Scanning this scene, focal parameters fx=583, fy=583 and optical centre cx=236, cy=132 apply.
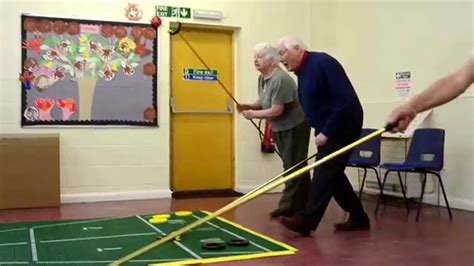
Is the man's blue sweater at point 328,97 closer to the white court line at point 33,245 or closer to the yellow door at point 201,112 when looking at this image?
the white court line at point 33,245

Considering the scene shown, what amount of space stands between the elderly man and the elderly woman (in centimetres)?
45

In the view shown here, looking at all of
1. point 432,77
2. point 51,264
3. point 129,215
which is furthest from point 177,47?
point 51,264

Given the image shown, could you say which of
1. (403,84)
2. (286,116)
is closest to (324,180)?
(286,116)

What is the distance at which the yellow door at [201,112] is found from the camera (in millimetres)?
6781

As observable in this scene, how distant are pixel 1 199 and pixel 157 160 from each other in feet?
5.59

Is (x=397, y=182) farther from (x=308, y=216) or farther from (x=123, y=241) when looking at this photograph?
(x=123, y=241)

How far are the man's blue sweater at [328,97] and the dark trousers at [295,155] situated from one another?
53cm

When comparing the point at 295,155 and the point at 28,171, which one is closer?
the point at 295,155

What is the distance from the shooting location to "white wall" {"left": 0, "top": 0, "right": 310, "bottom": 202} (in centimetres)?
593

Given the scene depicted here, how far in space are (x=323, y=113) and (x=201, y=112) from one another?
9.38ft

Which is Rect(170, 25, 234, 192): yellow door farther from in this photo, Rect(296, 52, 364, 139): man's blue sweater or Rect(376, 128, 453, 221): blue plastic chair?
Rect(296, 52, 364, 139): man's blue sweater

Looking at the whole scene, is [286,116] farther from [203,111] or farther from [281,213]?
[203,111]

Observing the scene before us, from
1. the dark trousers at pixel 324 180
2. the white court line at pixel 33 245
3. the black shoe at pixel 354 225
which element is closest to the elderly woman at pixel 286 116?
the black shoe at pixel 354 225

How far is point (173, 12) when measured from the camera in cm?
659
